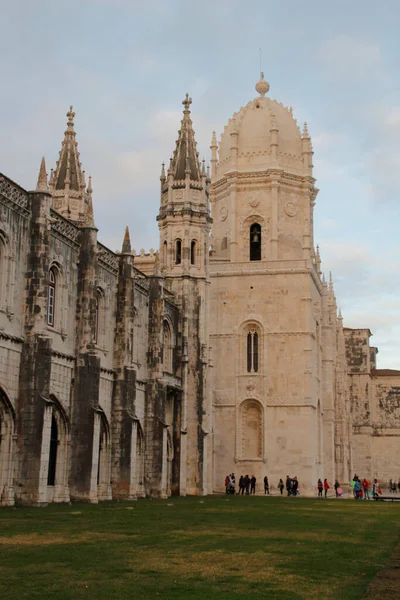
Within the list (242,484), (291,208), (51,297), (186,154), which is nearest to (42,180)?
(51,297)

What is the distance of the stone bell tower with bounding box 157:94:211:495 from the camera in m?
43.2

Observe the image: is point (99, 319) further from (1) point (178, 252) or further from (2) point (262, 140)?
(2) point (262, 140)

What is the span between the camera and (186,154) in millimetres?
47156

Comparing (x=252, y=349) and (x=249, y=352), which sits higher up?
(x=252, y=349)

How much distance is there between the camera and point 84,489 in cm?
2883

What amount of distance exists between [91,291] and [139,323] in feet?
26.1

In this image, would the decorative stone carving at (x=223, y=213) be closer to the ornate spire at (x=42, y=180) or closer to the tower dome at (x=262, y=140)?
the tower dome at (x=262, y=140)

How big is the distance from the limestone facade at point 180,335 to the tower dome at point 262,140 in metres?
0.10

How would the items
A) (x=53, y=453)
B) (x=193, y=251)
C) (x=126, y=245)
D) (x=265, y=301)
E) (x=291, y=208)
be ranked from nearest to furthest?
(x=53, y=453)
(x=126, y=245)
(x=193, y=251)
(x=265, y=301)
(x=291, y=208)

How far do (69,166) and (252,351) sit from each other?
17.2 meters

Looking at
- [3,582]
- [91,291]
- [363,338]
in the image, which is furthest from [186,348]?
[363,338]

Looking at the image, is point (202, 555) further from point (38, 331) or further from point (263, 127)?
point (263, 127)

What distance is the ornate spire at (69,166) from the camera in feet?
142

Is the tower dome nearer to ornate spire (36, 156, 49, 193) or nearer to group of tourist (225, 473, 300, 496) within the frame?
group of tourist (225, 473, 300, 496)
